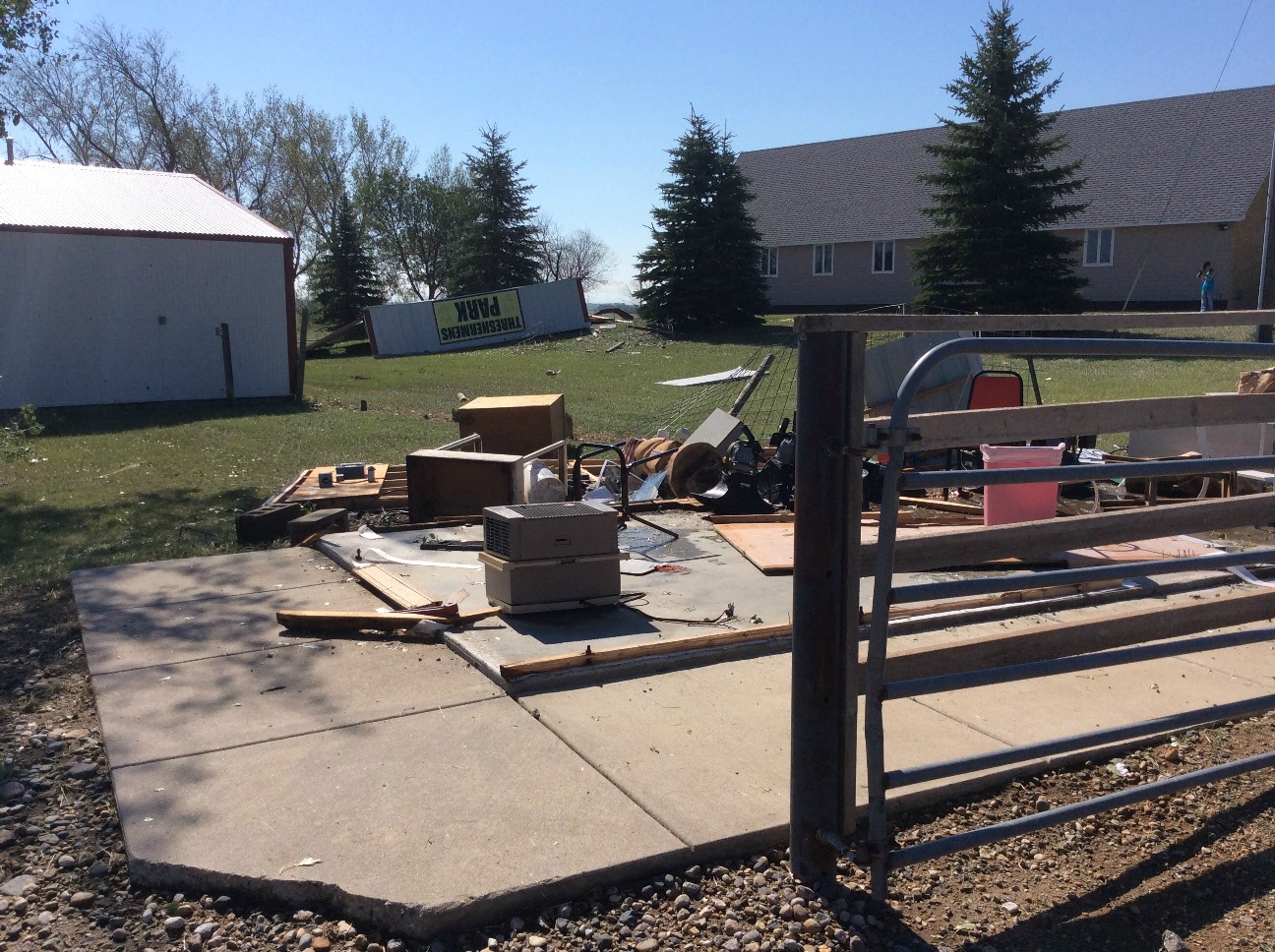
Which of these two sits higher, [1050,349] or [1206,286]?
[1206,286]

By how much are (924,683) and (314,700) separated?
2.89m

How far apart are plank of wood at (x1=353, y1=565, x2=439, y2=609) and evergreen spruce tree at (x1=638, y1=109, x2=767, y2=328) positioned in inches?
1282

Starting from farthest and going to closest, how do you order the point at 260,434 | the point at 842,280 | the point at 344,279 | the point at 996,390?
the point at 344,279
the point at 842,280
the point at 260,434
the point at 996,390

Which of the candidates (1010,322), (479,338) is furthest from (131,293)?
(1010,322)

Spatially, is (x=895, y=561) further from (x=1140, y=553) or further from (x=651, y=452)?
(x=651, y=452)

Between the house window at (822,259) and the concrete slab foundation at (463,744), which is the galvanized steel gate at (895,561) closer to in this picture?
the concrete slab foundation at (463,744)

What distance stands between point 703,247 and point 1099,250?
45.8 feet

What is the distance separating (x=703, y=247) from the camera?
A: 126 ft

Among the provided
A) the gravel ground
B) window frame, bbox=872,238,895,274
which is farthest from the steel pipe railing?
window frame, bbox=872,238,895,274

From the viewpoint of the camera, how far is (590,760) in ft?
13.1

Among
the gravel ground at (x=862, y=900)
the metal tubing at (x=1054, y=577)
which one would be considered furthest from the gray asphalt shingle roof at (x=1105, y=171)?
the gravel ground at (x=862, y=900)

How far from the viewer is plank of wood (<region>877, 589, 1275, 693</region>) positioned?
3.12 metres

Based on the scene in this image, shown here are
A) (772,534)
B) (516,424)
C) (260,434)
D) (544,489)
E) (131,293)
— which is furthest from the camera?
(131,293)

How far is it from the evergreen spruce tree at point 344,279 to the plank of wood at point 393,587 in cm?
3973
